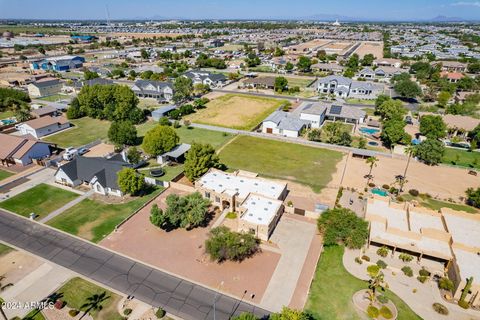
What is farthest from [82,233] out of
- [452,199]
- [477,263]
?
[452,199]

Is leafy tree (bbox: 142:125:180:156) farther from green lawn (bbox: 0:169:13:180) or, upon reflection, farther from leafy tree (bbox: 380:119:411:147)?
leafy tree (bbox: 380:119:411:147)

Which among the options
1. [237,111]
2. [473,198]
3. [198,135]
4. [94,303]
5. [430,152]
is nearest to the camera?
[94,303]

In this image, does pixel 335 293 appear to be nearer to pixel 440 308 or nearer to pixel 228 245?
pixel 440 308

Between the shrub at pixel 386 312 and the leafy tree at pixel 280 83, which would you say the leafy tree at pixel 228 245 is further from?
the leafy tree at pixel 280 83

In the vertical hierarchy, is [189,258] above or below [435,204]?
above

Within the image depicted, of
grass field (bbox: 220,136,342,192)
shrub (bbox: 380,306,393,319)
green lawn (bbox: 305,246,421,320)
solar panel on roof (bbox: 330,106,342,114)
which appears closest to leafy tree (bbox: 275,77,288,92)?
solar panel on roof (bbox: 330,106,342,114)

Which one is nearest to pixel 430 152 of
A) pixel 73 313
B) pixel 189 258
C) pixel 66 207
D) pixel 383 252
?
pixel 383 252
